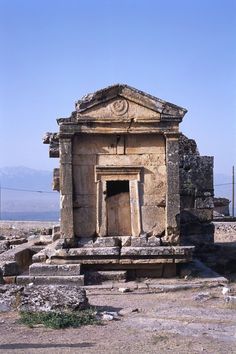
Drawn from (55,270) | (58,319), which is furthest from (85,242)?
(58,319)

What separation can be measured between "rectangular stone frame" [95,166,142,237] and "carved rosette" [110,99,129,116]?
3.71 ft

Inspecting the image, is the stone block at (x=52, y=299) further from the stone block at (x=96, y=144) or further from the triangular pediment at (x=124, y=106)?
the triangular pediment at (x=124, y=106)

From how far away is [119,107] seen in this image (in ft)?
39.4

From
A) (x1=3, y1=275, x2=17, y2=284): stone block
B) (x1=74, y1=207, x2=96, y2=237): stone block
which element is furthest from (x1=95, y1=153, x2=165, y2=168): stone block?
(x1=3, y1=275, x2=17, y2=284): stone block

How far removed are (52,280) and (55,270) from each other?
0.30 meters

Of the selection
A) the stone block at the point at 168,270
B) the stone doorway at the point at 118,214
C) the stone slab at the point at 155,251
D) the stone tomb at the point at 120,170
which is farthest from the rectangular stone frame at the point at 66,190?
the stone block at the point at 168,270

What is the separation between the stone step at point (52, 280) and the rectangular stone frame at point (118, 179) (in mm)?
1359

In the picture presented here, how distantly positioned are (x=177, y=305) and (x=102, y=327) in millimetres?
2004

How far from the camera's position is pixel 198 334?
7.39 m

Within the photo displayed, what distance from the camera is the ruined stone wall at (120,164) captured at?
12000 mm

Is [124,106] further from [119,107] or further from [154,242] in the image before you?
[154,242]

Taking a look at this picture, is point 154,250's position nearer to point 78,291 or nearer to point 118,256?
point 118,256

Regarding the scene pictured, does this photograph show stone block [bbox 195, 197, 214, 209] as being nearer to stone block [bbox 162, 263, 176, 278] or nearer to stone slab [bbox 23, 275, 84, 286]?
stone block [bbox 162, 263, 176, 278]

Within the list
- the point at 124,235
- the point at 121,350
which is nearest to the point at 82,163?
the point at 124,235
